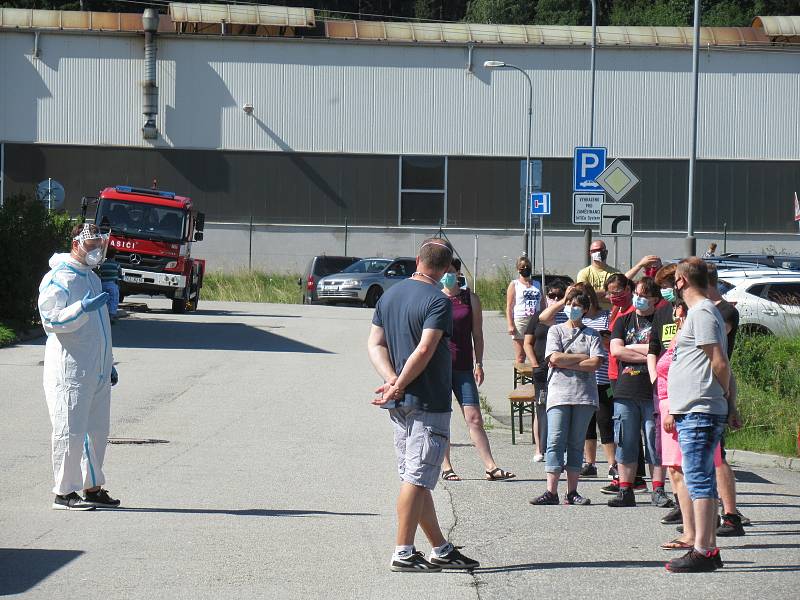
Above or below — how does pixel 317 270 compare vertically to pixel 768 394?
above

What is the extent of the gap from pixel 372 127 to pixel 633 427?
3996 centimetres

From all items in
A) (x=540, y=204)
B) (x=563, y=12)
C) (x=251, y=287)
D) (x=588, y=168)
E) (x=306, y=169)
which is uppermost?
(x=563, y=12)

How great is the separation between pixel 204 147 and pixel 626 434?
40476mm

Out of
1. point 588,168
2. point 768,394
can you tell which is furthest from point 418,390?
point 588,168

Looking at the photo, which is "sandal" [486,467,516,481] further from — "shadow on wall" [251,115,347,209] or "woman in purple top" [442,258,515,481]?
"shadow on wall" [251,115,347,209]

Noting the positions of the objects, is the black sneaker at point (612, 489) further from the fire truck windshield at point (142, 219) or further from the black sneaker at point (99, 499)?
the fire truck windshield at point (142, 219)

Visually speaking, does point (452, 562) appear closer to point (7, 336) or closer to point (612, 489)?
point (612, 489)

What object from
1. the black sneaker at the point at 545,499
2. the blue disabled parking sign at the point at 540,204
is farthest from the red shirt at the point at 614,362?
the blue disabled parking sign at the point at 540,204

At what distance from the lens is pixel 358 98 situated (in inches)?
1930

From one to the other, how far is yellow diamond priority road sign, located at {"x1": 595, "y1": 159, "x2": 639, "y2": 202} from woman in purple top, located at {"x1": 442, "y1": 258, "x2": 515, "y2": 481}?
8.08m

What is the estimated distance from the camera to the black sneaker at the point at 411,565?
282 inches

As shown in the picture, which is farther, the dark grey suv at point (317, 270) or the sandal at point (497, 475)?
the dark grey suv at point (317, 270)

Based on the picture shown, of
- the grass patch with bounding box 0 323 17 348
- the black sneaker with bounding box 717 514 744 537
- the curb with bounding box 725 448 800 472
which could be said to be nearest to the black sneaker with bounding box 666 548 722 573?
the black sneaker with bounding box 717 514 744 537

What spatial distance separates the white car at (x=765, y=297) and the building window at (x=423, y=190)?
26.9 m
